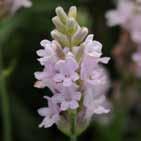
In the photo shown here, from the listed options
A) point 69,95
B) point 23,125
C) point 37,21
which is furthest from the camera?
point 37,21

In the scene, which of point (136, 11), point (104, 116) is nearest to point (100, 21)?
point (104, 116)

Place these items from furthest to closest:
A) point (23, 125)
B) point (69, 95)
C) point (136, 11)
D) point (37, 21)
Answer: point (37, 21)
point (23, 125)
point (136, 11)
point (69, 95)

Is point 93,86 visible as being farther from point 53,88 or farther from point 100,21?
point 100,21

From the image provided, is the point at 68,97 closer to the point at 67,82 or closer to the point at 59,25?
the point at 67,82

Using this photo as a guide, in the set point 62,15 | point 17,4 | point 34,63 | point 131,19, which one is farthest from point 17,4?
point 34,63

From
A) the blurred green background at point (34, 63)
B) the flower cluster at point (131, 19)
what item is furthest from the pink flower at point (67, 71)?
the blurred green background at point (34, 63)

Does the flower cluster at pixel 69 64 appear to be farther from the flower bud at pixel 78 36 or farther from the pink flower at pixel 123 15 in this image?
the pink flower at pixel 123 15
